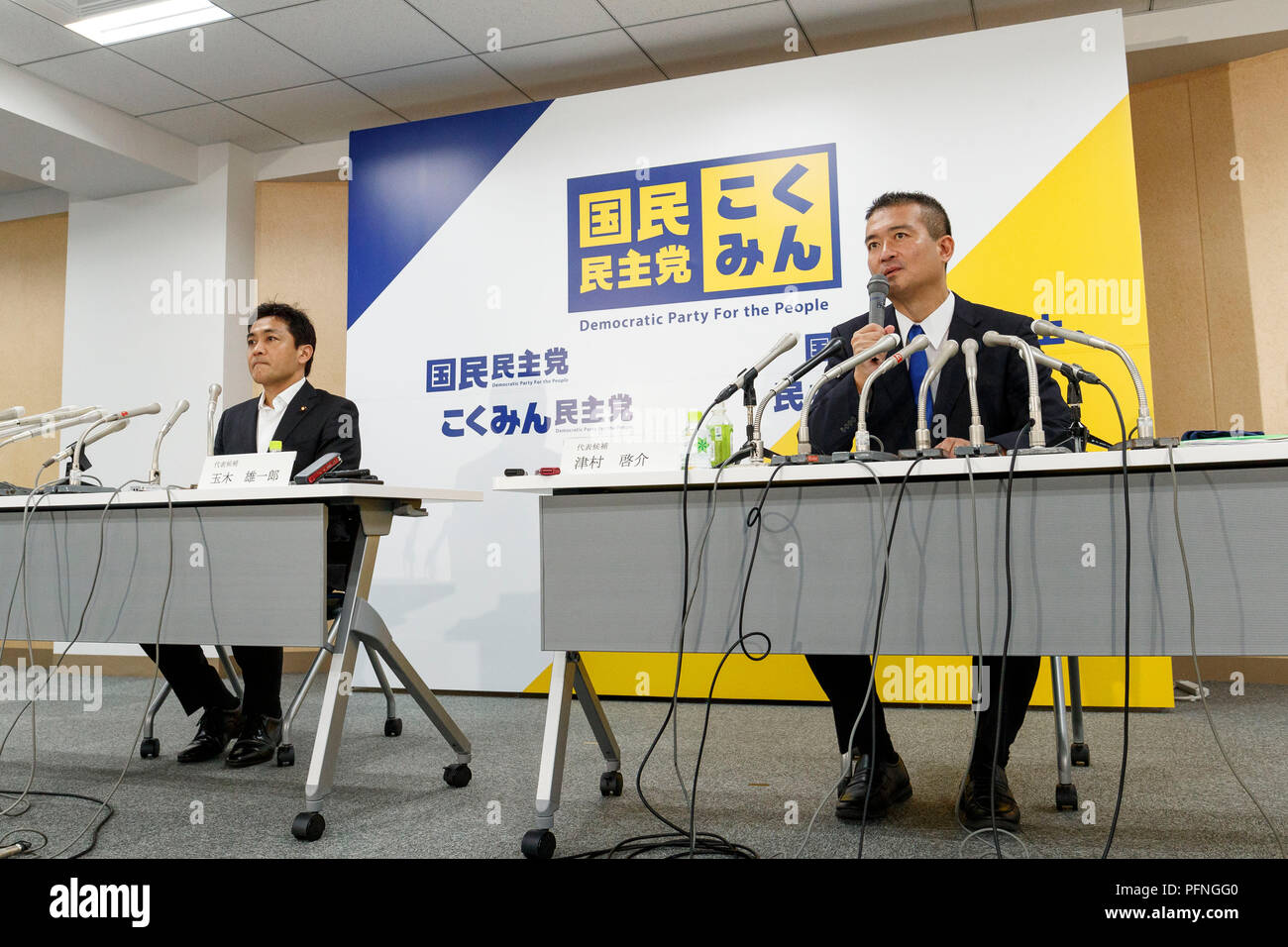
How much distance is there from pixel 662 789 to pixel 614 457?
36.0 inches

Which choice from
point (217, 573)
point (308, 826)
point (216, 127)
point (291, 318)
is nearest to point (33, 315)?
point (216, 127)

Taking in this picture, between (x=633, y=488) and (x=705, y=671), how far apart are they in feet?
6.34

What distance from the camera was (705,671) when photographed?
347cm

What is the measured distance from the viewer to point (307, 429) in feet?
9.09

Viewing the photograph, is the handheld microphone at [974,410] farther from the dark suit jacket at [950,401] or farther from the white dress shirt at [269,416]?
the white dress shirt at [269,416]

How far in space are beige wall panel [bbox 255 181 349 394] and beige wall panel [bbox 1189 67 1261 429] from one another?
4.13 metres

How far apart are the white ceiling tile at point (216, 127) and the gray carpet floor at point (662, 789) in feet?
9.42

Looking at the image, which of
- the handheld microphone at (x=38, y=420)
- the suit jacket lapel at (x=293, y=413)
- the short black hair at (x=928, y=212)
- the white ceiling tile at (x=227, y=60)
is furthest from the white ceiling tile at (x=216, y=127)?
the short black hair at (x=928, y=212)

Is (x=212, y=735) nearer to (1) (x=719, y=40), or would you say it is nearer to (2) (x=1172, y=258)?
(1) (x=719, y=40)

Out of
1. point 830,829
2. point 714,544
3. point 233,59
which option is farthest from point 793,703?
point 233,59

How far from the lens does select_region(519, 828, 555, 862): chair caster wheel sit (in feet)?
5.39
